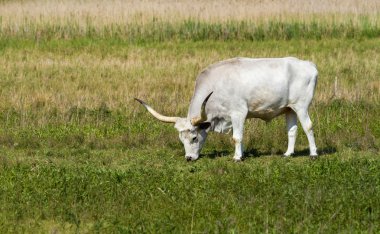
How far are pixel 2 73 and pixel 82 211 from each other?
11150 mm

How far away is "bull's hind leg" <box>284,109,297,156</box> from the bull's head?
4.21ft

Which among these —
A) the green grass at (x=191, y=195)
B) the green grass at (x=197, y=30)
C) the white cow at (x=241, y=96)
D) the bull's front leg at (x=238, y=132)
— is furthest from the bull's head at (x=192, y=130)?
the green grass at (x=197, y=30)

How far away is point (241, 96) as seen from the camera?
43.2ft

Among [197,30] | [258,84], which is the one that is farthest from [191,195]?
[197,30]

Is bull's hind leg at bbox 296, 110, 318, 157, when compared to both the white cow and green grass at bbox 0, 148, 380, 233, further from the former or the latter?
green grass at bbox 0, 148, 380, 233

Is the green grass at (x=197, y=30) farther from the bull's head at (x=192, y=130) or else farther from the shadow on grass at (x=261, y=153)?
the bull's head at (x=192, y=130)

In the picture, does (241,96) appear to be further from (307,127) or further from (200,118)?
(307,127)

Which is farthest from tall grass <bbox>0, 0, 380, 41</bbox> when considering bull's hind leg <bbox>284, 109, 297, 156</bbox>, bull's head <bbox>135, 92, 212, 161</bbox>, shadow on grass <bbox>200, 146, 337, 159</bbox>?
bull's head <bbox>135, 92, 212, 161</bbox>

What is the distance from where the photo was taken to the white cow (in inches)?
517

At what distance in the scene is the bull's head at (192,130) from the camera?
1316 centimetres

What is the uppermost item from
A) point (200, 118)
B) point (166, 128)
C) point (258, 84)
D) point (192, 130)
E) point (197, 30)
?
point (258, 84)

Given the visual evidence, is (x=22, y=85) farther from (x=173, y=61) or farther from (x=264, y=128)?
(x=264, y=128)

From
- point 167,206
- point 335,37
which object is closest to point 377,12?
point 335,37

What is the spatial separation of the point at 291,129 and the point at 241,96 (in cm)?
105
